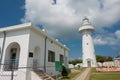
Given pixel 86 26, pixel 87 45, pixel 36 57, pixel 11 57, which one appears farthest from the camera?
pixel 86 26

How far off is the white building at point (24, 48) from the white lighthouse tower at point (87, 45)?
25486mm

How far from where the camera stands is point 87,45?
40.2 m

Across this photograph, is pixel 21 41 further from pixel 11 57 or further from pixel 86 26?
pixel 86 26

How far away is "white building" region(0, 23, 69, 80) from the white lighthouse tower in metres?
25.5

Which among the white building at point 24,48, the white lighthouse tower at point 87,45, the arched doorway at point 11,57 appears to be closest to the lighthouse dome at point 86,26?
the white lighthouse tower at point 87,45

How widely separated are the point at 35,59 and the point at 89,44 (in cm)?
2860

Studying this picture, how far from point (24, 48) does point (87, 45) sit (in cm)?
3028

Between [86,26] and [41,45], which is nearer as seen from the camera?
[41,45]

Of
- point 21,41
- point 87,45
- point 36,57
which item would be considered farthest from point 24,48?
point 87,45

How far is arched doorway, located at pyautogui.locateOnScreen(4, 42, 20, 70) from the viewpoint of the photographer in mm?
13448

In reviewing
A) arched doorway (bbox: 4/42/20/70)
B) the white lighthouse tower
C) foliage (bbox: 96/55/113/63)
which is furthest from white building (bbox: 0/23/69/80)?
foliage (bbox: 96/55/113/63)

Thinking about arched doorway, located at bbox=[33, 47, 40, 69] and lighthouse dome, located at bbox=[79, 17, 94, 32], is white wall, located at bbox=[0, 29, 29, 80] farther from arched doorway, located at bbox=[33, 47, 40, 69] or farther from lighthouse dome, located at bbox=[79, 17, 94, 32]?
lighthouse dome, located at bbox=[79, 17, 94, 32]

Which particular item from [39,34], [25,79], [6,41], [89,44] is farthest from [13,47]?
[89,44]

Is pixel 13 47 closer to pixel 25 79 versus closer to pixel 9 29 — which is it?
pixel 9 29
